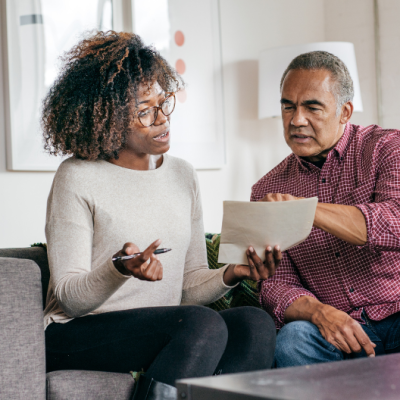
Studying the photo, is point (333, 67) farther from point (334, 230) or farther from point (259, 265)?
point (259, 265)

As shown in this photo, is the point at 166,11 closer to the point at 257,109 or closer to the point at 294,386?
the point at 257,109

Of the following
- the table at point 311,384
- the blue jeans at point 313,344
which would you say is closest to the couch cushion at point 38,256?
the blue jeans at point 313,344

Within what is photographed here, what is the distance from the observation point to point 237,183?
293 centimetres

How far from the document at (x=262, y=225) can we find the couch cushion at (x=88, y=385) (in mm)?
359

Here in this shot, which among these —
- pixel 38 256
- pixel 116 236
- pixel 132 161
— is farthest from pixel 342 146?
pixel 38 256

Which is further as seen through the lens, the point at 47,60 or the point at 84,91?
the point at 47,60

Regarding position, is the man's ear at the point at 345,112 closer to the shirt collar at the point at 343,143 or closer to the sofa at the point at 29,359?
the shirt collar at the point at 343,143

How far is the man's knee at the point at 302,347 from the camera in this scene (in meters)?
1.44

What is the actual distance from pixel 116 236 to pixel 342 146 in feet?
2.41

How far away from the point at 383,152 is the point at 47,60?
1342mm

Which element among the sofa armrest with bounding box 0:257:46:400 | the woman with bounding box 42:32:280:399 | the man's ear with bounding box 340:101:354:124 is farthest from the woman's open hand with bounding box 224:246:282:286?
the man's ear with bounding box 340:101:354:124

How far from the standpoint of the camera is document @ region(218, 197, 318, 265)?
1200mm

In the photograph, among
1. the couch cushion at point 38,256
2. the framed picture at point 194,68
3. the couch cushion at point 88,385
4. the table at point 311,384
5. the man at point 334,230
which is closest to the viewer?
the table at point 311,384

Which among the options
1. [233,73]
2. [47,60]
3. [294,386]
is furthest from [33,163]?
[294,386]
